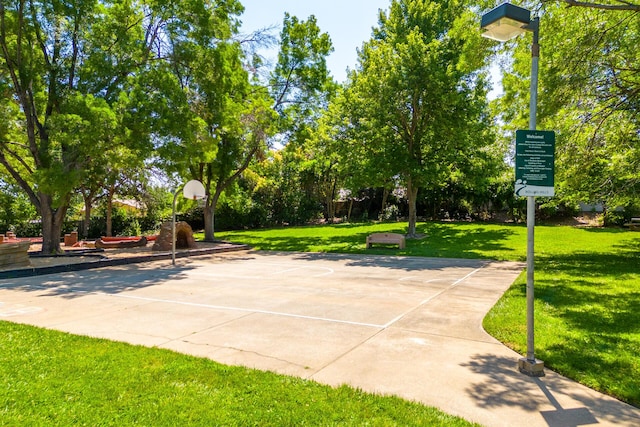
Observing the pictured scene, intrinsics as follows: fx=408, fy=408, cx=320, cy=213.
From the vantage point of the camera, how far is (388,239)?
18.5 m

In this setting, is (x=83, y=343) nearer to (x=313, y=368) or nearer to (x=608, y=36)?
(x=313, y=368)

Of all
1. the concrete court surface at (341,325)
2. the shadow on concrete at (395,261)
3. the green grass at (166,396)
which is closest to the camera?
the green grass at (166,396)

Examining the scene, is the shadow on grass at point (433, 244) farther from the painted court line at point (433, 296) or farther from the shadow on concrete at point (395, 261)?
the painted court line at point (433, 296)

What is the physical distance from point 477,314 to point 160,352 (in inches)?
196

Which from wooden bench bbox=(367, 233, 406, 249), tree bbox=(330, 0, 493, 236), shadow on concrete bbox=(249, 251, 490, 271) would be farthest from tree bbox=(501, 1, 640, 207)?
wooden bench bbox=(367, 233, 406, 249)

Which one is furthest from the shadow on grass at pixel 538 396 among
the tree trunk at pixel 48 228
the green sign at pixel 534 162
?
the tree trunk at pixel 48 228

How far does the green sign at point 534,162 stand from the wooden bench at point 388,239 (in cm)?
1409

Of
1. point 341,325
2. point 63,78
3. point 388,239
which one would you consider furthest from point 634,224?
point 63,78

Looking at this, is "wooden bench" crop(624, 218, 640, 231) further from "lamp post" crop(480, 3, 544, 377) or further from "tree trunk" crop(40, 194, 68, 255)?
"tree trunk" crop(40, 194, 68, 255)

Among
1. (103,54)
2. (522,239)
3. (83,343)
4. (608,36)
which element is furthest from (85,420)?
(522,239)

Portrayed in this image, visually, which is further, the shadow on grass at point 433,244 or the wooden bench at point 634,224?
the wooden bench at point 634,224

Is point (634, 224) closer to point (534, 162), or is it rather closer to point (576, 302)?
point (576, 302)

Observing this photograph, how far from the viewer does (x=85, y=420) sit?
10.4 ft

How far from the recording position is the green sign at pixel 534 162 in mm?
4223
